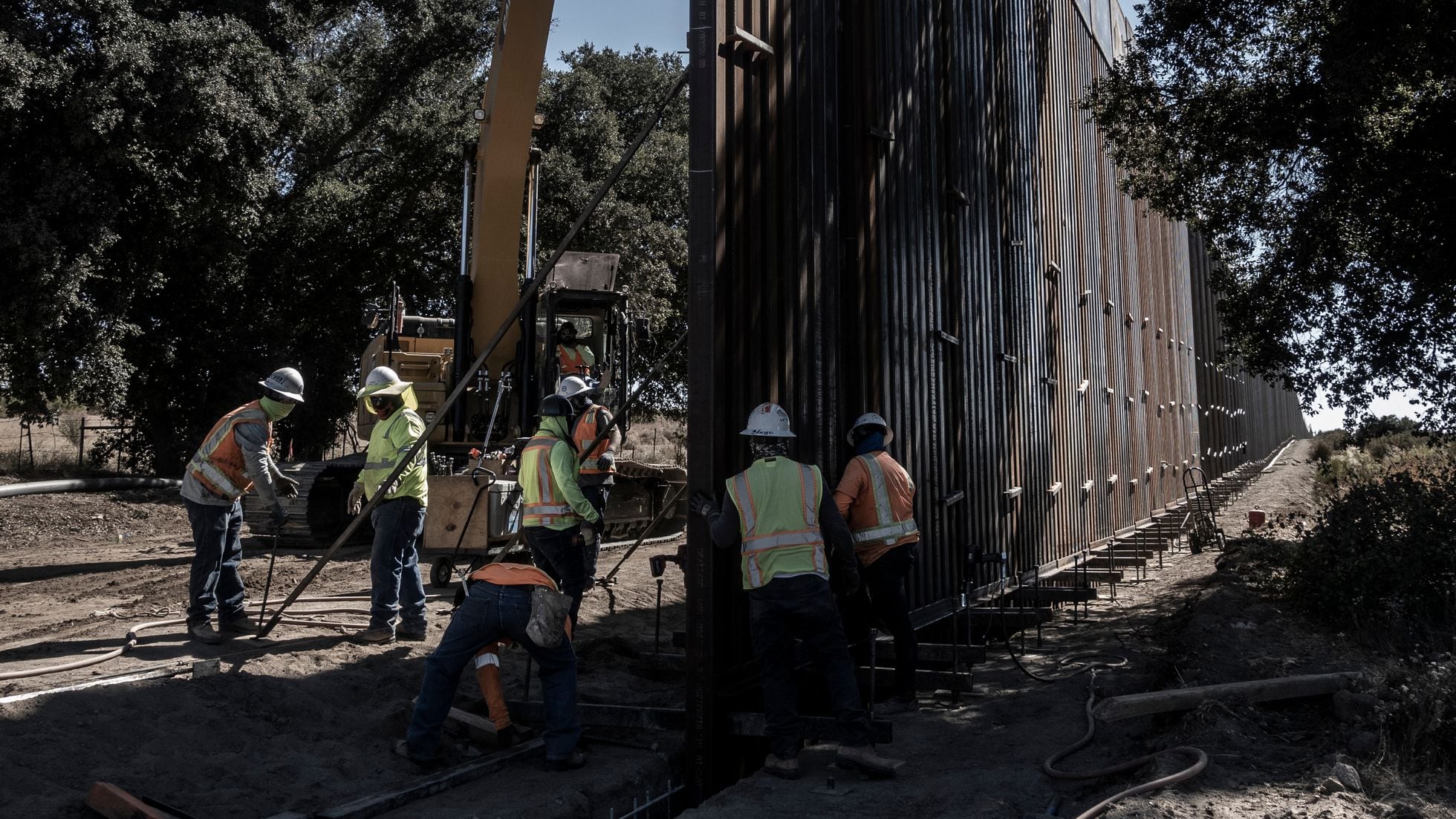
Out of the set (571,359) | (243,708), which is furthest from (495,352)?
(243,708)

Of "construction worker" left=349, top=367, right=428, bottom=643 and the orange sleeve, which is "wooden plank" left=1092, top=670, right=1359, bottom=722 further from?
"construction worker" left=349, top=367, right=428, bottom=643

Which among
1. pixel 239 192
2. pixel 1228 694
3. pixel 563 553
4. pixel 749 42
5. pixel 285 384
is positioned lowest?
pixel 1228 694

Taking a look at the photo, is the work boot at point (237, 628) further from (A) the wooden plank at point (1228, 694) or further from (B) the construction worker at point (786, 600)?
(A) the wooden plank at point (1228, 694)

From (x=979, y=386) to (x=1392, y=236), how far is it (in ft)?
14.3

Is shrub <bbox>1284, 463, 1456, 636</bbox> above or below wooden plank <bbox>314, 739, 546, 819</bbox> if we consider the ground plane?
above

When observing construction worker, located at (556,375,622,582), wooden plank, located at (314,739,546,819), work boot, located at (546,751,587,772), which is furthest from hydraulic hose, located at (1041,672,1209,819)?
construction worker, located at (556,375,622,582)

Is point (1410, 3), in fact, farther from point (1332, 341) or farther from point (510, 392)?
point (510, 392)

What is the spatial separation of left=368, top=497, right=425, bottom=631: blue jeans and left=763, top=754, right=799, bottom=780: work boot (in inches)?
141

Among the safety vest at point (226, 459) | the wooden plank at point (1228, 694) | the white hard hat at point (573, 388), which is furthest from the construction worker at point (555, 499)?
the wooden plank at point (1228, 694)

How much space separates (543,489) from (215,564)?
257 centimetres

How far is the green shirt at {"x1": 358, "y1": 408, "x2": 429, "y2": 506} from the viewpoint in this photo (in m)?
8.23

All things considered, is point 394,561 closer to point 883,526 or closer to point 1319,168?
point 883,526

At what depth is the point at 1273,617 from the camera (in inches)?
362

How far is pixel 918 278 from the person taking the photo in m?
9.29
